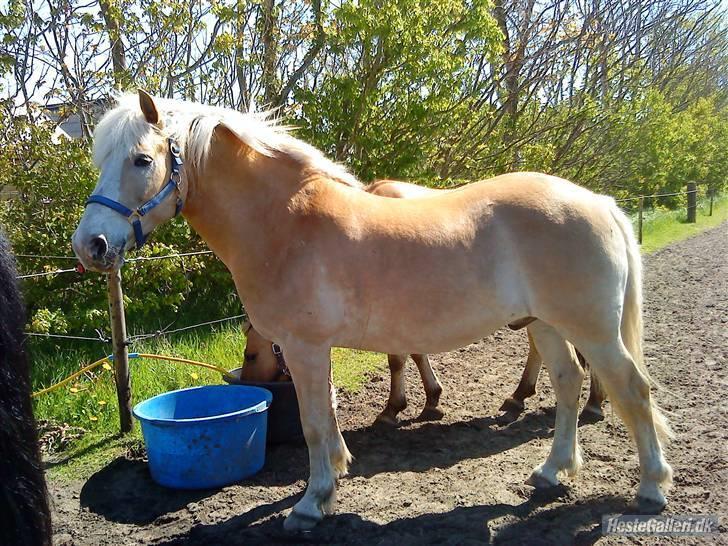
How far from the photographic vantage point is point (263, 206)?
10.0 ft

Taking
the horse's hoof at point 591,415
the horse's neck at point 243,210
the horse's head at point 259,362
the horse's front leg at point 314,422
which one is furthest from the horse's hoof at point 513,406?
the horse's neck at point 243,210

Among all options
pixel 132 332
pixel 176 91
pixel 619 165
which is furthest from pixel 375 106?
pixel 619 165

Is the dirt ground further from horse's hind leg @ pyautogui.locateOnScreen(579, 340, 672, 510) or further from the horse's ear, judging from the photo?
the horse's ear

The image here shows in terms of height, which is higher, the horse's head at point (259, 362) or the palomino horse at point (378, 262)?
the palomino horse at point (378, 262)

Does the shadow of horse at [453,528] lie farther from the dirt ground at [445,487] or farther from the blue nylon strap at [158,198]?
the blue nylon strap at [158,198]

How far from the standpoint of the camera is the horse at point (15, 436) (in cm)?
182

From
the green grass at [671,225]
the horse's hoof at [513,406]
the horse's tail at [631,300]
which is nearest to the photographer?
the horse's tail at [631,300]

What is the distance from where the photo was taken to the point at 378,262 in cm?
296

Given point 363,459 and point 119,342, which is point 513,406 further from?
point 119,342

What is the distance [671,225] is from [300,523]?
1744 centimetres

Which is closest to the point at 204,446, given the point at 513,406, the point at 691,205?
the point at 513,406

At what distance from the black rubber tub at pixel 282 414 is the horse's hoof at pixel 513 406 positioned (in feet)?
5.37

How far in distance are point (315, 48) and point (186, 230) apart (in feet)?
9.48

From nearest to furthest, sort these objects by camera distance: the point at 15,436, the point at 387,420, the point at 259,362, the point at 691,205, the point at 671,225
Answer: the point at 15,436
the point at 259,362
the point at 387,420
the point at 671,225
the point at 691,205
